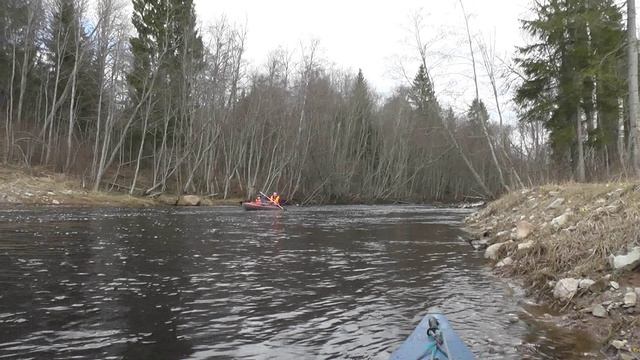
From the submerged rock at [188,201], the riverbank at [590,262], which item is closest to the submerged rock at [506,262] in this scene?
the riverbank at [590,262]

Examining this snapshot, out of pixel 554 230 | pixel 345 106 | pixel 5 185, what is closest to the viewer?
pixel 554 230

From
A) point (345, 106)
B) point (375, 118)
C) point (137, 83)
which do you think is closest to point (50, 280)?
point (137, 83)

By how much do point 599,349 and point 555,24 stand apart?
21.0 m

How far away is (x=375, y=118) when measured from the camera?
227ft

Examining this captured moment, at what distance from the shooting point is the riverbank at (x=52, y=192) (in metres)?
29.2

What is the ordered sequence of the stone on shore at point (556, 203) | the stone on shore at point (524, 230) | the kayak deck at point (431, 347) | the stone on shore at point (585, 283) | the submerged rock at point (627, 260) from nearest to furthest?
the kayak deck at point (431, 347) < the submerged rock at point (627, 260) < the stone on shore at point (585, 283) < the stone on shore at point (524, 230) < the stone on shore at point (556, 203)

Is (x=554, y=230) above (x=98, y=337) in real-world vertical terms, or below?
above

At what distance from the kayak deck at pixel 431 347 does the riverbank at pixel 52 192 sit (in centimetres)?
2934

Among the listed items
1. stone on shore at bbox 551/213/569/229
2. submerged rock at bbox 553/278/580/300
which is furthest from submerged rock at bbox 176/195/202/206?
submerged rock at bbox 553/278/580/300

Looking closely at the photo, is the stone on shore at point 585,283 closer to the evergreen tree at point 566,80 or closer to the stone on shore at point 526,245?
the stone on shore at point 526,245

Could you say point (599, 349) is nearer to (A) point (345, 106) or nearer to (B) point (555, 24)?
(B) point (555, 24)

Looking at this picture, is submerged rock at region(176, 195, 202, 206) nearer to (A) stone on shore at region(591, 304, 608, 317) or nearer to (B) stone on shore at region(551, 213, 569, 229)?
(B) stone on shore at region(551, 213, 569, 229)

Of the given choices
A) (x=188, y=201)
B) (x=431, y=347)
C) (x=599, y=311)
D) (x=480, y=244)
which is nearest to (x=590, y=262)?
(x=599, y=311)

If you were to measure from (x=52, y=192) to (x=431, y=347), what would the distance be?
3164 cm
